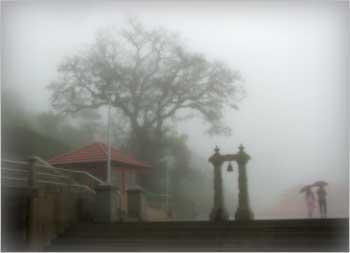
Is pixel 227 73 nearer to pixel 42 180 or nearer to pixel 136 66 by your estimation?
pixel 136 66

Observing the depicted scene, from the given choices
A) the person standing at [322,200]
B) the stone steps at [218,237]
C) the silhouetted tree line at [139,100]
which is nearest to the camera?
the stone steps at [218,237]

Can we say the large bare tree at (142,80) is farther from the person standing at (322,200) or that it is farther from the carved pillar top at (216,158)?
the person standing at (322,200)

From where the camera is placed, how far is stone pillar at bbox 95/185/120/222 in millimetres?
6332

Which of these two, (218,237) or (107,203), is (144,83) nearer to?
(107,203)

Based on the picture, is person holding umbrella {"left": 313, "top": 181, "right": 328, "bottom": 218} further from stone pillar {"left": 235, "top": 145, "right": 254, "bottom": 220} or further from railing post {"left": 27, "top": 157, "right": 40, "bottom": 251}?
railing post {"left": 27, "top": 157, "right": 40, "bottom": 251}

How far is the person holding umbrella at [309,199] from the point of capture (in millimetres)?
5719

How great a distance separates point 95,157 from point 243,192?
1.72 metres

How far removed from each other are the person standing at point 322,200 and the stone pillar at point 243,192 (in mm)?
725

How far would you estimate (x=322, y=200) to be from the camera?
18.8 feet

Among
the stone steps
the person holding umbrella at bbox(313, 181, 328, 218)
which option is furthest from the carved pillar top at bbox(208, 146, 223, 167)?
the person holding umbrella at bbox(313, 181, 328, 218)

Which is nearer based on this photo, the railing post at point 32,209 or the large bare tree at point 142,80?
the railing post at point 32,209

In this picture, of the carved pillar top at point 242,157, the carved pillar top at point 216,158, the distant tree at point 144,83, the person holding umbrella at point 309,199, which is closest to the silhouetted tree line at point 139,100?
the distant tree at point 144,83

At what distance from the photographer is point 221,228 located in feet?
18.9

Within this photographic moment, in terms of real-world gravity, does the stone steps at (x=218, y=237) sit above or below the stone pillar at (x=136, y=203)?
below
